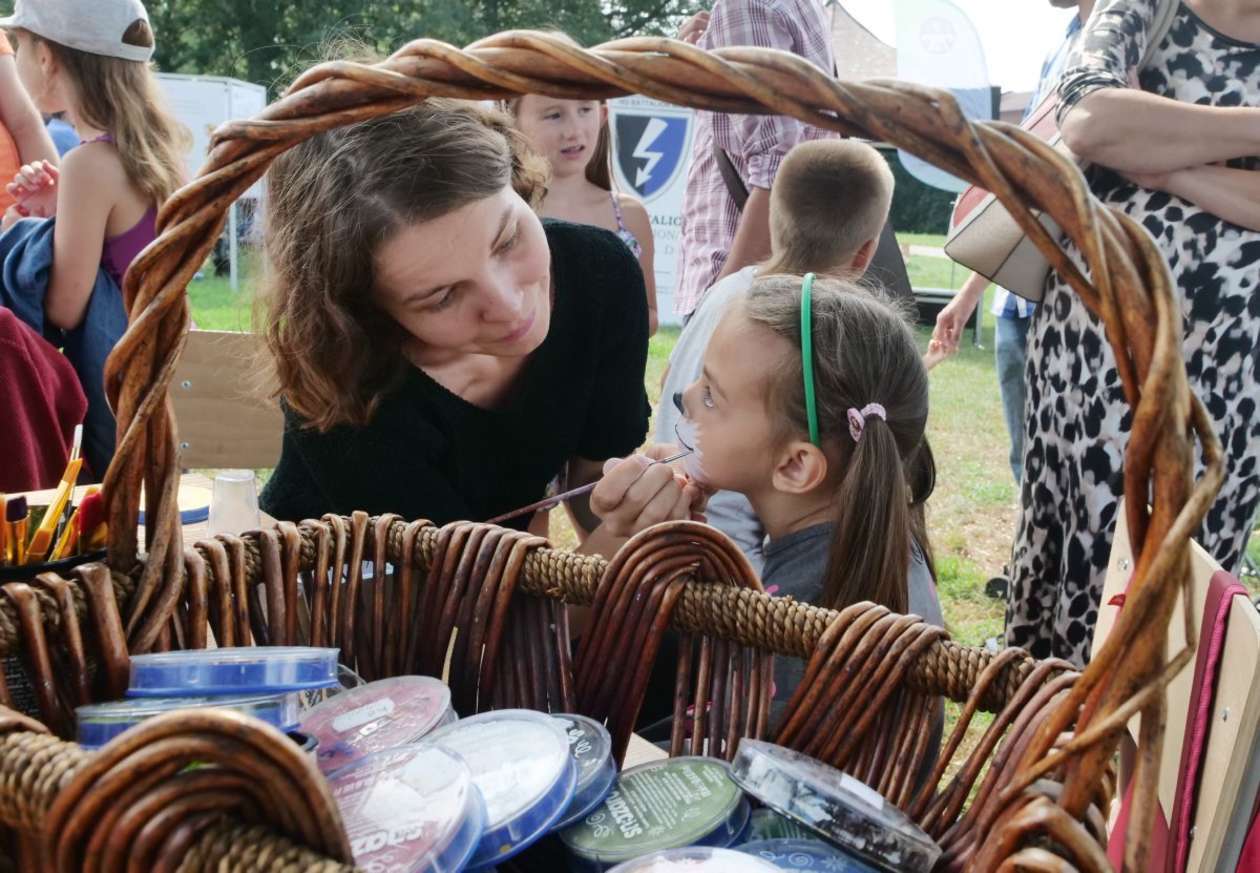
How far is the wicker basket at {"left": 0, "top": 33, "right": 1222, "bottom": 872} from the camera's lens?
48 centimetres

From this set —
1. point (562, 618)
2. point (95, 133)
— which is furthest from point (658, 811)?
point (95, 133)

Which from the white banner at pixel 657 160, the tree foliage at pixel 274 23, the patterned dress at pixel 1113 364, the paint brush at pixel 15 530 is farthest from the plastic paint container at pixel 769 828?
the tree foliage at pixel 274 23

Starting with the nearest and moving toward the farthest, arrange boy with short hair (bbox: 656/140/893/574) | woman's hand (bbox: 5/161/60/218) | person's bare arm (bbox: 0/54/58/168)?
boy with short hair (bbox: 656/140/893/574) → woman's hand (bbox: 5/161/60/218) → person's bare arm (bbox: 0/54/58/168)

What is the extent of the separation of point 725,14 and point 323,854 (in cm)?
218

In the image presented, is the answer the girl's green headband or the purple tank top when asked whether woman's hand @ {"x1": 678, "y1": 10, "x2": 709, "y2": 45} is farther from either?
the girl's green headband

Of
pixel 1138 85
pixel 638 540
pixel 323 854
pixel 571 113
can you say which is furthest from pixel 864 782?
pixel 571 113

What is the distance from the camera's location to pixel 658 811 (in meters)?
0.77

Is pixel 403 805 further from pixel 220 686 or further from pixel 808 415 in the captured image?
pixel 808 415

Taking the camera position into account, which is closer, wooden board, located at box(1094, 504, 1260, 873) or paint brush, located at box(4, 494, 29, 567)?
wooden board, located at box(1094, 504, 1260, 873)

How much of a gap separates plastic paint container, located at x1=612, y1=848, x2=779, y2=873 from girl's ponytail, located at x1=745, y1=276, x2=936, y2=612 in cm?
64

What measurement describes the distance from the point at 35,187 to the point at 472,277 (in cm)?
161

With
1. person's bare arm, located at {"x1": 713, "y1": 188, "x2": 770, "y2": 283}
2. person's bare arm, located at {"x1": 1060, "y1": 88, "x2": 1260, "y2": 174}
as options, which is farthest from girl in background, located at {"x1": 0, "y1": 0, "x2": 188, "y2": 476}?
person's bare arm, located at {"x1": 1060, "y1": 88, "x2": 1260, "y2": 174}

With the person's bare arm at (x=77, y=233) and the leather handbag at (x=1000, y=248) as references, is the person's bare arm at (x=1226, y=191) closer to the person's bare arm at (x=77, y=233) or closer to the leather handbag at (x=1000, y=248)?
the leather handbag at (x=1000, y=248)

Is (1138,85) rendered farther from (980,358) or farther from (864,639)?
(980,358)
